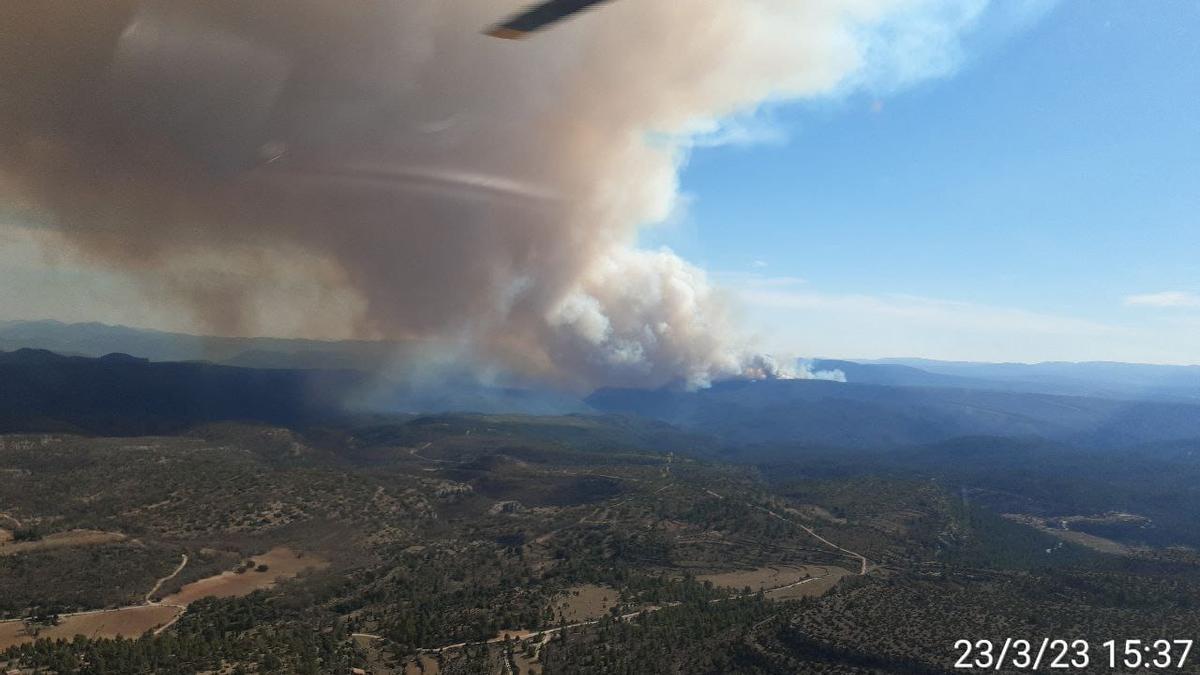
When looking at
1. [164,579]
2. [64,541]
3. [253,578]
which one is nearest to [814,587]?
[253,578]

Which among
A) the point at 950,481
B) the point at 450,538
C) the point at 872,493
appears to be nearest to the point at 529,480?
the point at 450,538

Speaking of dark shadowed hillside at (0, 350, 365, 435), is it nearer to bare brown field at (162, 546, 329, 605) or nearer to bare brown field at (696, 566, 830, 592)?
bare brown field at (162, 546, 329, 605)

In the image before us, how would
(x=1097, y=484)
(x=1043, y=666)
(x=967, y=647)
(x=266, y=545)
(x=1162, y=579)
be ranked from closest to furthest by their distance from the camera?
(x=1043, y=666) → (x=967, y=647) → (x=1162, y=579) → (x=266, y=545) → (x=1097, y=484)

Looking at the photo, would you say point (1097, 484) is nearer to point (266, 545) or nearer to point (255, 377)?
point (266, 545)

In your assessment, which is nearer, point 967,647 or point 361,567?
point 967,647

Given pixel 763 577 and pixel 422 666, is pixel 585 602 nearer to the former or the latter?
pixel 422 666

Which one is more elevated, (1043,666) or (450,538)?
(1043,666)
